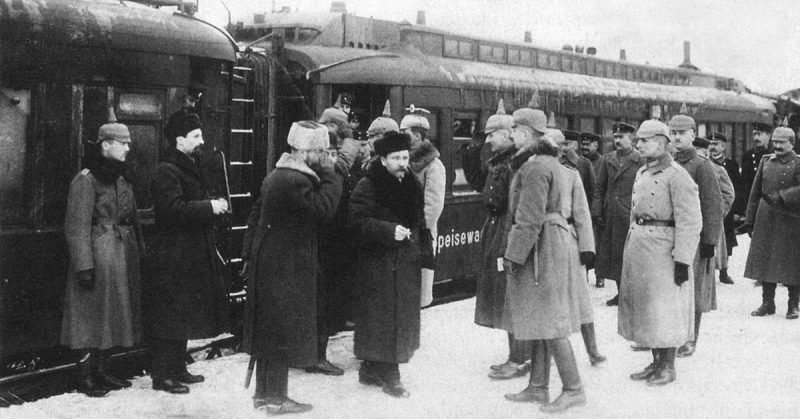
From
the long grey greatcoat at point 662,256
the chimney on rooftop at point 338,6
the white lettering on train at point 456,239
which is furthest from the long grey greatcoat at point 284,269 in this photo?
the chimney on rooftop at point 338,6

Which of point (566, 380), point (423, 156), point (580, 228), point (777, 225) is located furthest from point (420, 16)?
point (566, 380)

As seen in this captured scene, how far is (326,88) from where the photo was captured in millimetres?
8828

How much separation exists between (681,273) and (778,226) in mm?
3725

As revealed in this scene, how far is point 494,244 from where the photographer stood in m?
6.26

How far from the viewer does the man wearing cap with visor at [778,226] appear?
28.9 ft

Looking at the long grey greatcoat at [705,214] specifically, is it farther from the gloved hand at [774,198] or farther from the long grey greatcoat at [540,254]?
the gloved hand at [774,198]

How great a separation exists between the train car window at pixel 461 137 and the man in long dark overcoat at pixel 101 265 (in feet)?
15.7

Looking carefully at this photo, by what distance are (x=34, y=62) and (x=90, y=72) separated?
0.43 m

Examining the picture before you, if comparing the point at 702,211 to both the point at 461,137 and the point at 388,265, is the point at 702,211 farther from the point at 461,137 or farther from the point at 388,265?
the point at 461,137

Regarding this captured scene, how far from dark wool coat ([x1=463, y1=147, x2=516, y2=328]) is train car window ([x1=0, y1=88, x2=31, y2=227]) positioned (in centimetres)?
332

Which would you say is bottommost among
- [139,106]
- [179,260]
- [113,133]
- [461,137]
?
[179,260]

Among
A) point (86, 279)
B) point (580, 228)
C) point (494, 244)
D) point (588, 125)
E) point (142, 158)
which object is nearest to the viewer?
point (86, 279)

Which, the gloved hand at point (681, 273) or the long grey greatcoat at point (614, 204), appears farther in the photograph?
the long grey greatcoat at point (614, 204)

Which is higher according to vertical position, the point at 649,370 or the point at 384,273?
the point at 384,273
